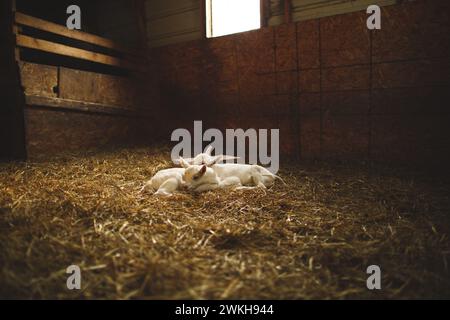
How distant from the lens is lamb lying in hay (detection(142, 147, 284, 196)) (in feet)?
11.5

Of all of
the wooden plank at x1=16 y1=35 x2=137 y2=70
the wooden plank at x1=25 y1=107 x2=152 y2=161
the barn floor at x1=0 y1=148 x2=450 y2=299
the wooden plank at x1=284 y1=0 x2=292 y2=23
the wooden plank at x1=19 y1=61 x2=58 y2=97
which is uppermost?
the wooden plank at x1=284 y1=0 x2=292 y2=23

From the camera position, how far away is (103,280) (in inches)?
64.9

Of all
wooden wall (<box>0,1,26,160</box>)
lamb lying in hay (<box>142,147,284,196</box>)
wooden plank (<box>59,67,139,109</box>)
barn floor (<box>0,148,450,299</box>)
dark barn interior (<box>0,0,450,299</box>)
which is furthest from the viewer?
wooden plank (<box>59,67,139,109</box>)

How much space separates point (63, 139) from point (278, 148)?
345 cm

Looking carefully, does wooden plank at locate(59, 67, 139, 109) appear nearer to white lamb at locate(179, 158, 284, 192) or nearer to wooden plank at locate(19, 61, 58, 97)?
wooden plank at locate(19, 61, 58, 97)

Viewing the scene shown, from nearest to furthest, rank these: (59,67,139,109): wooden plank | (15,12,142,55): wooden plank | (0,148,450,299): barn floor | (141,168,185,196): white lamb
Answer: (0,148,450,299): barn floor → (141,168,185,196): white lamb → (15,12,142,55): wooden plank → (59,67,139,109): wooden plank

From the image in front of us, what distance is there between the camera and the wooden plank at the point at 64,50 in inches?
181

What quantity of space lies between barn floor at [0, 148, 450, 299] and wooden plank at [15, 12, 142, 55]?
233cm

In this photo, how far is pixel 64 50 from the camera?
5188 millimetres

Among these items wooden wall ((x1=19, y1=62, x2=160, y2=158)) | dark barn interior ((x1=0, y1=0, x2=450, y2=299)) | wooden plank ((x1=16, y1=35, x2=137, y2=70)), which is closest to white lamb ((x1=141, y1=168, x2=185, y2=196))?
dark barn interior ((x1=0, y1=0, x2=450, y2=299))

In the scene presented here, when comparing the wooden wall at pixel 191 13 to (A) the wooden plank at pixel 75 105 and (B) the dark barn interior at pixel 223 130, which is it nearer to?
(B) the dark barn interior at pixel 223 130

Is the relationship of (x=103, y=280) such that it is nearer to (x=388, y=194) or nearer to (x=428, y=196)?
(x=388, y=194)

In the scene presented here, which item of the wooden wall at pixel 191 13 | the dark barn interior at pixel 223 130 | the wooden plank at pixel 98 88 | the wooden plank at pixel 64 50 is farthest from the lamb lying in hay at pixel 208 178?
the wooden wall at pixel 191 13

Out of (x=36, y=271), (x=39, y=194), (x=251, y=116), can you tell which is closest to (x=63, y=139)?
(x=39, y=194)
